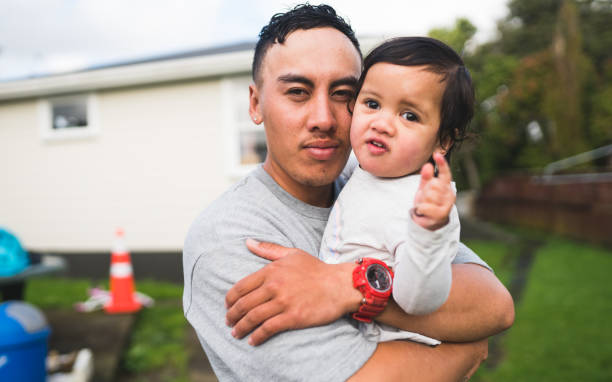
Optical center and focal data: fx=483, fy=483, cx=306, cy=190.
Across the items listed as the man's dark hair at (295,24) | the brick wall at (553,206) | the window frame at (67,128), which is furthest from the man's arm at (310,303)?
the brick wall at (553,206)

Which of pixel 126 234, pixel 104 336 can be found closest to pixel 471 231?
pixel 126 234

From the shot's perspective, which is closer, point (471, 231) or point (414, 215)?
point (414, 215)

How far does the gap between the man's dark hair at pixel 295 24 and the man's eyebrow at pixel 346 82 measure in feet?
0.63

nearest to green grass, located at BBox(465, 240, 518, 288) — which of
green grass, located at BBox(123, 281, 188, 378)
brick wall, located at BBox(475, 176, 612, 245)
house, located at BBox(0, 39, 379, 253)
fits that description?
brick wall, located at BBox(475, 176, 612, 245)

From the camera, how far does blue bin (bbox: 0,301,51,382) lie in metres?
2.93

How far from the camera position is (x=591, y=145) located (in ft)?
53.8

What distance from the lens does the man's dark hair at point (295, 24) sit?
1.83 metres

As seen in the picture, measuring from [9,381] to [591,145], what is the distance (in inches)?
705

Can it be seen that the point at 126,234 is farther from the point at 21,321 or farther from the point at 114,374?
the point at 21,321

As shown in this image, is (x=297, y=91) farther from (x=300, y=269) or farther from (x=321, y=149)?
(x=300, y=269)

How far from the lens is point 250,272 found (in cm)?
144

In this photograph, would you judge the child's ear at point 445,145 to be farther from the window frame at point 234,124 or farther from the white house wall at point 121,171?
the white house wall at point 121,171

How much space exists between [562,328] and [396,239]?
5271 mm

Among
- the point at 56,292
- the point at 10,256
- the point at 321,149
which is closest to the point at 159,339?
the point at 10,256
